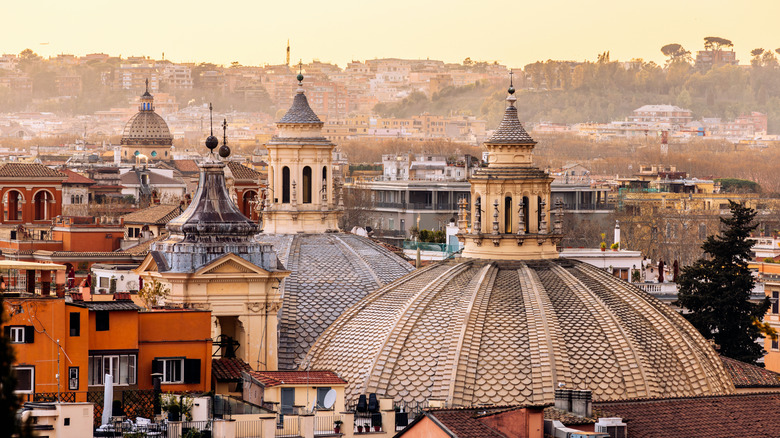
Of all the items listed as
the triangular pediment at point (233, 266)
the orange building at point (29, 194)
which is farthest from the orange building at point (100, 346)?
the orange building at point (29, 194)

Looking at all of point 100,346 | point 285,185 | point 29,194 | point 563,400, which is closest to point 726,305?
point 285,185

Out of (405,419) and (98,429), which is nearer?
(98,429)

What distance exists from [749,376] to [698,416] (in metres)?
10.6

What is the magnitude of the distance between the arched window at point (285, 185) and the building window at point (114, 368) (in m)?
18.0

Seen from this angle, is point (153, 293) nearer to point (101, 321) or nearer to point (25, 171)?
point (101, 321)

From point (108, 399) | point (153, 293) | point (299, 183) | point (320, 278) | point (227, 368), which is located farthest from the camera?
point (299, 183)

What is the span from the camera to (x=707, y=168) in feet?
644

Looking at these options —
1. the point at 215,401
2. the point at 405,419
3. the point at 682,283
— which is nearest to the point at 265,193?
the point at 682,283

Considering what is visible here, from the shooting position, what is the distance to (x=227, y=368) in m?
34.8

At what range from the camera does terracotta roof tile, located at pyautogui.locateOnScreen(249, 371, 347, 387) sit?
3192 centimetres

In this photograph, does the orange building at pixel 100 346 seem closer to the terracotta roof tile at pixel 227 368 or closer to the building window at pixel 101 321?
the building window at pixel 101 321

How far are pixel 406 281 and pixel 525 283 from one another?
2.58 meters

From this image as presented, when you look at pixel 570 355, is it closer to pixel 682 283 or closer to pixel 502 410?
pixel 502 410

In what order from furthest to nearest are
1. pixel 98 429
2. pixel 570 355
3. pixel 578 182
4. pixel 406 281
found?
pixel 578 182, pixel 406 281, pixel 570 355, pixel 98 429
